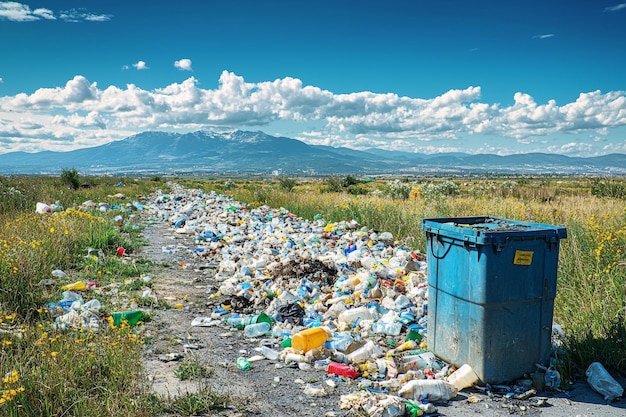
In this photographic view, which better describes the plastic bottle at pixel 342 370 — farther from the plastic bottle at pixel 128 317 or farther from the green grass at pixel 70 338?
the plastic bottle at pixel 128 317

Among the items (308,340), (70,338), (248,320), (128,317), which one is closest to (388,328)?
(308,340)

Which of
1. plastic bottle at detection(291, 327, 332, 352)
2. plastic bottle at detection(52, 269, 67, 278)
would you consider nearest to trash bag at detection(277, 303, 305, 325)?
plastic bottle at detection(291, 327, 332, 352)

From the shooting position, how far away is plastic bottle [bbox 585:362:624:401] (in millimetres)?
3258

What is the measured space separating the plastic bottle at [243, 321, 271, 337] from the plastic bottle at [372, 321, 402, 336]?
3.51ft

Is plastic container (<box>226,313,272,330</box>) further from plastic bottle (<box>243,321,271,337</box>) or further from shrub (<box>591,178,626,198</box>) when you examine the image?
shrub (<box>591,178,626,198</box>)

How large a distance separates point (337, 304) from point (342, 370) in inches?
60.5

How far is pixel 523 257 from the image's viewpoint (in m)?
3.39

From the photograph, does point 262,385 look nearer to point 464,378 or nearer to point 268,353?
point 268,353

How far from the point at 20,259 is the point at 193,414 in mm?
3551

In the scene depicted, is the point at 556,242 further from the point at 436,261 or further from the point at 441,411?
the point at 441,411

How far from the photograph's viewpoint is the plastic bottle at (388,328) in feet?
14.9

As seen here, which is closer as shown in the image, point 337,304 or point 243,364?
point 243,364

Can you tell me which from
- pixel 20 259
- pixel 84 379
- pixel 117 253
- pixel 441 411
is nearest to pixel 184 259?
pixel 117 253

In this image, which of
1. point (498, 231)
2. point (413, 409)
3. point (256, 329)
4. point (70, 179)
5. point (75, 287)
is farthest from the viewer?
point (70, 179)
